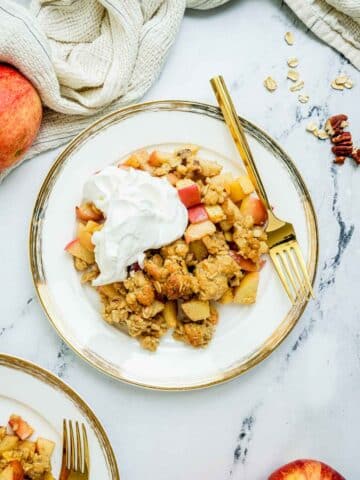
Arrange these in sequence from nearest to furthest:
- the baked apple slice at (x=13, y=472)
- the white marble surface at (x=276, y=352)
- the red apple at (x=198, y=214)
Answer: the baked apple slice at (x=13, y=472) → the red apple at (x=198, y=214) → the white marble surface at (x=276, y=352)

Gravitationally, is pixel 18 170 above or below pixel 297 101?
below

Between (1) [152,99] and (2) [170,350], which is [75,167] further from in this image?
(2) [170,350]

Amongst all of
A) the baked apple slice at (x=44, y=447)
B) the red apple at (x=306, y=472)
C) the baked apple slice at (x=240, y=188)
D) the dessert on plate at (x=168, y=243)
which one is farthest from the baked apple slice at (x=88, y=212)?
the red apple at (x=306, y=472)

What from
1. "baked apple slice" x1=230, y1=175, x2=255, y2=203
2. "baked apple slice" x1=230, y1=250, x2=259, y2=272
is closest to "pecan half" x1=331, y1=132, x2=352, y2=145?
"baked apple slice" x1=230, y1=175, x2=255, y2=203

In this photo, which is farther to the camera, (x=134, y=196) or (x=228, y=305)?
(x=228, y=305)

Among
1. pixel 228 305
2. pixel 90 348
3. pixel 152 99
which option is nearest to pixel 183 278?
pixel 228 305

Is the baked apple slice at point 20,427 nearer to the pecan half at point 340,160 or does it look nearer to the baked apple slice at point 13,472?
the baked apple slice at point 13,472

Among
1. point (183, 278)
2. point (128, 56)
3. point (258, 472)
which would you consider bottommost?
point (258, 472)
